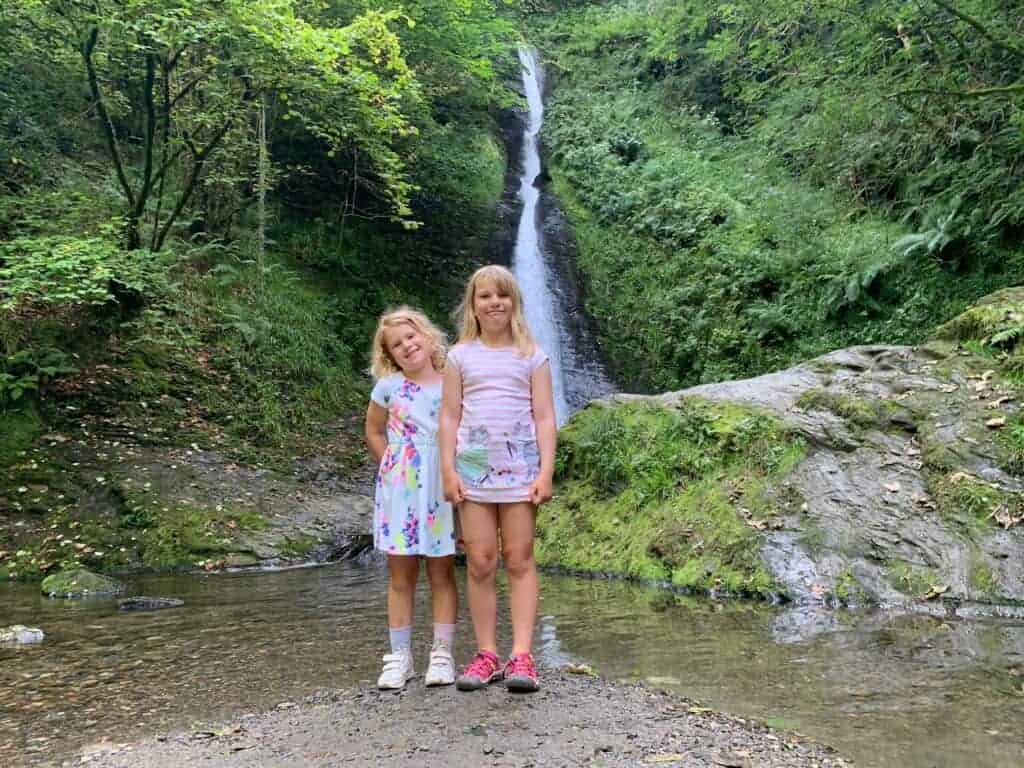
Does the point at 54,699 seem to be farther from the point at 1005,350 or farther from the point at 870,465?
the point at 1005,350

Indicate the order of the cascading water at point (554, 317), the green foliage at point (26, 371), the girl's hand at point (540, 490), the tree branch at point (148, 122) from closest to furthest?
the girl's hand at point (540, 490), the green foliage at point (26, 371), the tree branch at point (148, 122), the cascading water at point (554, 317)

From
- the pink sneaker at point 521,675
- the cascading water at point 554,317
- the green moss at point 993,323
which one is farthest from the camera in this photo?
the cascading water at point 554,317

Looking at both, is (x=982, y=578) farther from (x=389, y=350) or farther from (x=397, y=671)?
(x=389, y=350)

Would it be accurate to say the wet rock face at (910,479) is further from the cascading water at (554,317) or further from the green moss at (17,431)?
the green moss at (17,431)

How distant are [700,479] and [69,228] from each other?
864 cm

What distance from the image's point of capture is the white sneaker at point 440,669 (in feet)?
11.2

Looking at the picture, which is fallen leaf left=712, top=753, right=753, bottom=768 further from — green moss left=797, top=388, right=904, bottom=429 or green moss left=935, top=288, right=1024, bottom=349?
green moss left=935, top=288, right=1024, bottom=349

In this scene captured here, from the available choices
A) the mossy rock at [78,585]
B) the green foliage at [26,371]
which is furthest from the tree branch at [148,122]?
the mossy rock at [78,585]

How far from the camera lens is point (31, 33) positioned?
11109 mm

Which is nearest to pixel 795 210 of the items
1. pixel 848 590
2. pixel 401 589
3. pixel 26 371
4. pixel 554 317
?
pixel 554 317

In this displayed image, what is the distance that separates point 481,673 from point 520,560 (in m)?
0.49

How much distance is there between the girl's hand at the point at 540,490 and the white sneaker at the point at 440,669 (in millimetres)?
783

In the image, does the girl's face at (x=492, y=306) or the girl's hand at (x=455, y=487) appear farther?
the girl's face at (x=492, y=306)

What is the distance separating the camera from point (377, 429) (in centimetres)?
386
